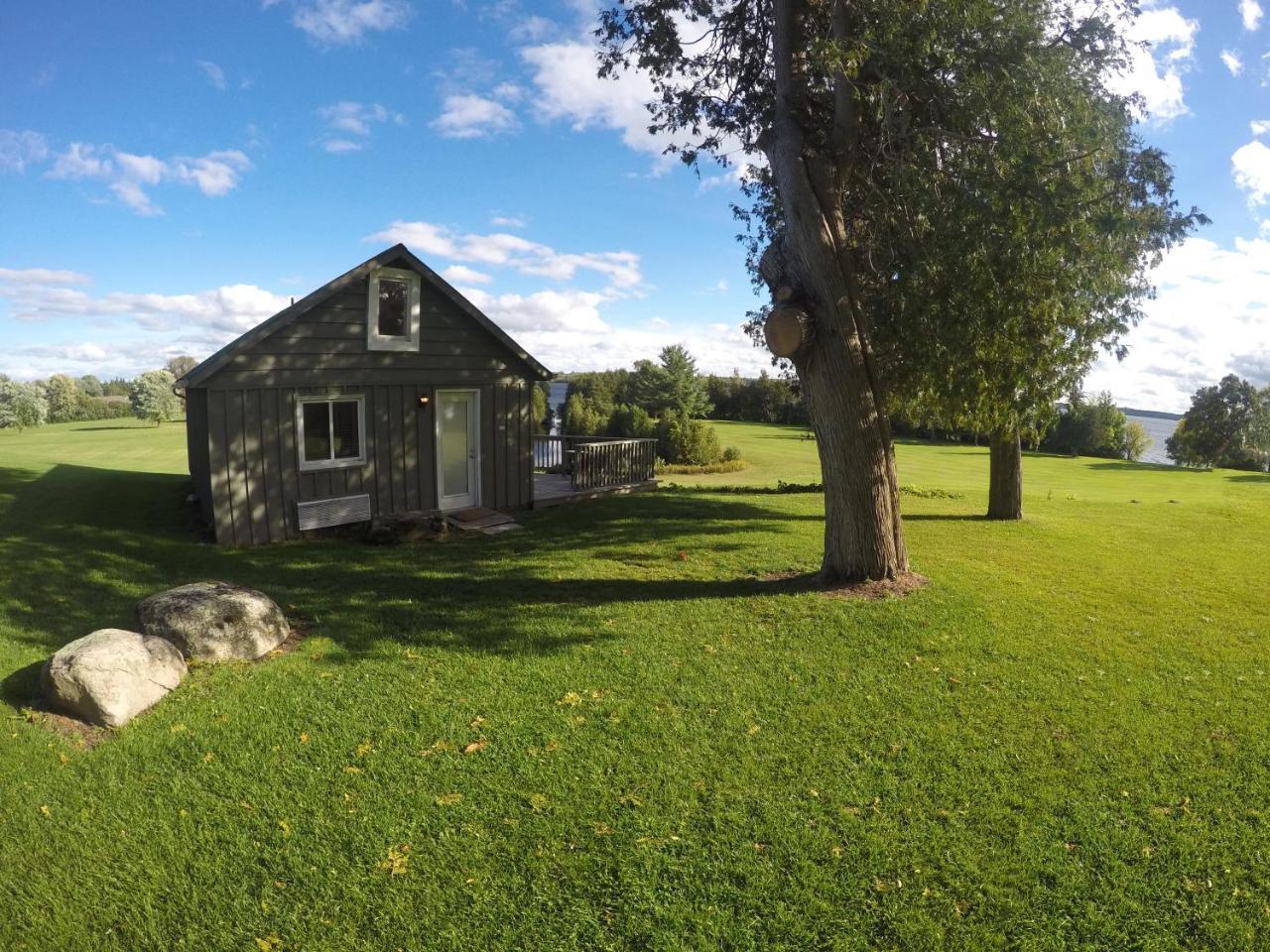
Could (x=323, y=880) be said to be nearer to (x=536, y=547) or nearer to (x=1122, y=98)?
(x=536, y=547)

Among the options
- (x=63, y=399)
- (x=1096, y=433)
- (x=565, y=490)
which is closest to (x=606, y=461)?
(x=565, y=490)

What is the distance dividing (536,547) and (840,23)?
7.94 metres

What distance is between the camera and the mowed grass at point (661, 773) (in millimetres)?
3400

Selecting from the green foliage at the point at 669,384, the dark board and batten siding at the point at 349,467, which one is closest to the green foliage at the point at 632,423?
the green foliage at the point at 669,384

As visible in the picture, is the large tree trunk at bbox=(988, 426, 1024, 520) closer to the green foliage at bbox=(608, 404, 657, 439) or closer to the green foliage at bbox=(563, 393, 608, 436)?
the green foliage at bbox=(608, 404, 657, 439)

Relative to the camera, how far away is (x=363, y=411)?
482 inches

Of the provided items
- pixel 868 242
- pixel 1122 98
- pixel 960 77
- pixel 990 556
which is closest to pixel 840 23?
pixel 960 77

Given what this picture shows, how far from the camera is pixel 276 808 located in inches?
165

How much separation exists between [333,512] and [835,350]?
28.3ft

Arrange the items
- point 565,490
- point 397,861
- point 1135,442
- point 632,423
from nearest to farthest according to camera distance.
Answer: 1. point 397,861
2. point 565,490
3. point 632,423
4. point 1135,442

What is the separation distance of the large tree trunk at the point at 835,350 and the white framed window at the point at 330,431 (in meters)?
7.75

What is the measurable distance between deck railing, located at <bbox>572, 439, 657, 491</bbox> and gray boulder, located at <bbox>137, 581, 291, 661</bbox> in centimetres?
920

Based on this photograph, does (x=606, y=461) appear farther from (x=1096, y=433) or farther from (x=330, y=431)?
(x=1096, y=433)

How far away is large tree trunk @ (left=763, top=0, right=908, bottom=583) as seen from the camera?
7.98 metres
